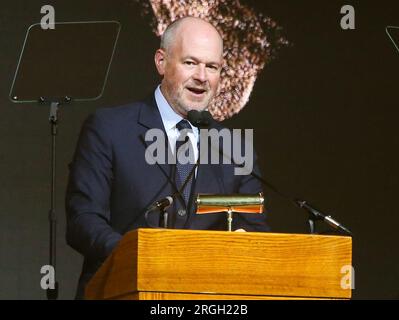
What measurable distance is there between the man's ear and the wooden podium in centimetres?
152

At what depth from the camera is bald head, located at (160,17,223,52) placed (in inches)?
161

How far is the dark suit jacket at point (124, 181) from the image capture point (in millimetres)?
3809

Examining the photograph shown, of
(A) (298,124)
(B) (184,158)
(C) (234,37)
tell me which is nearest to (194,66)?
(B) (184,158)

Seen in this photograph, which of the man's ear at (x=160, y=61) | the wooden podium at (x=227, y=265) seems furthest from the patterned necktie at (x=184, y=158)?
the wooden podium at (x=227, y=265)

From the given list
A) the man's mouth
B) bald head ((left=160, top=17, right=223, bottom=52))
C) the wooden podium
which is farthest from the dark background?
the wooden podium

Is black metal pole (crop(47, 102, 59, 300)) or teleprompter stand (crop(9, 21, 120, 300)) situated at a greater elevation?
teleprompter stand (crop(9, 21, 120, 300))

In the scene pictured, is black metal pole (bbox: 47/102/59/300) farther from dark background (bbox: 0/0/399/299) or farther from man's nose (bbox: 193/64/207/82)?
man's nose (bbox: 193/64/207/82)

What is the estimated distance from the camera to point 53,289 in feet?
14.0

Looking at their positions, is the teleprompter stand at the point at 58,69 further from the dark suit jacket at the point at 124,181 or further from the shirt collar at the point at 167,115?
the shirt collar at the point at 167,115

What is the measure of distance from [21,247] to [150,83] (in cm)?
94

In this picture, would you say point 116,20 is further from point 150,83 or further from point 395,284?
point 395,284

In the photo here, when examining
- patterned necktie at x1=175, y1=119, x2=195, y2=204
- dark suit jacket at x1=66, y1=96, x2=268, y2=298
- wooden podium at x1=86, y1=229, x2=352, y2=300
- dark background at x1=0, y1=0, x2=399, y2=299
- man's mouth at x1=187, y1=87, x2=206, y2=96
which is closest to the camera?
wooden podium at x1=86, y1=229, x2=352, y2=300

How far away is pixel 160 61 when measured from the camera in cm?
429

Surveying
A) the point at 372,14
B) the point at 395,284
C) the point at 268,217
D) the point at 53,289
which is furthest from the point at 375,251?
the point at 53,289
